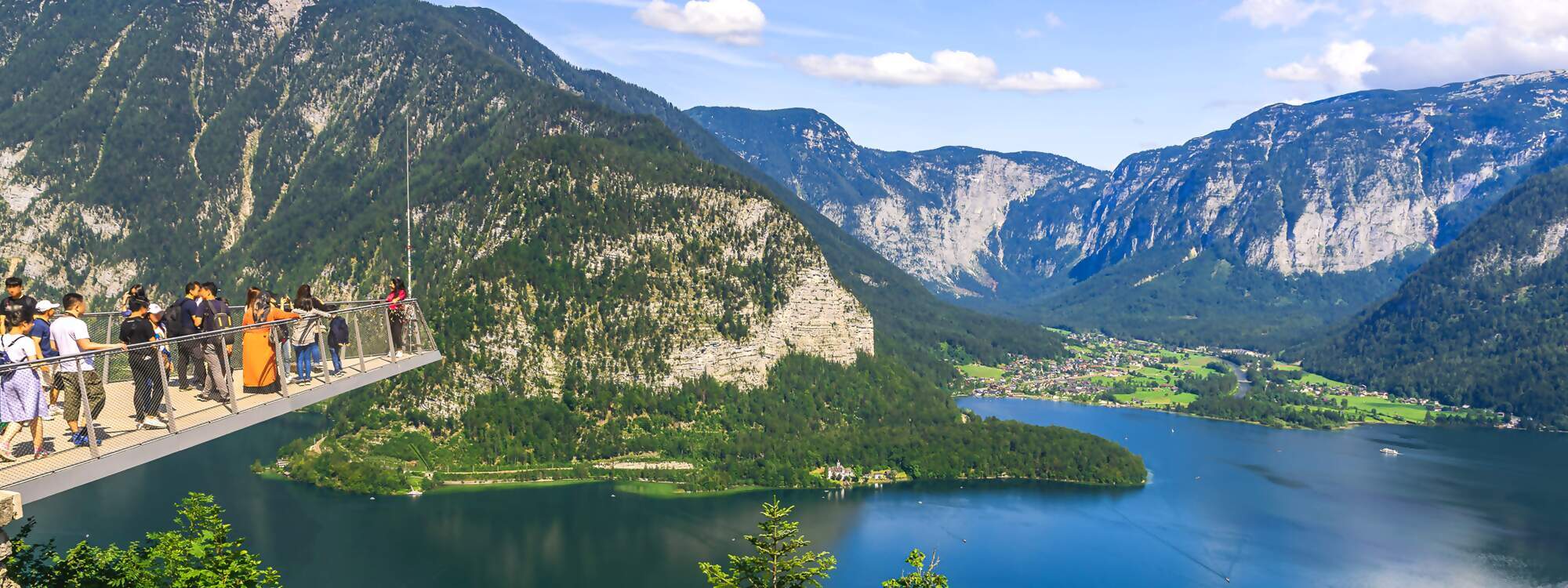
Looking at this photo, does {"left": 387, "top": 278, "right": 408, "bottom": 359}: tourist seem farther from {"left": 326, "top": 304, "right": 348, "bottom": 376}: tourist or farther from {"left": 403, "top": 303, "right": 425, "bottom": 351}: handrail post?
{"left": 326, "top": 304, "right": 348, "bottom": 376}: tourist

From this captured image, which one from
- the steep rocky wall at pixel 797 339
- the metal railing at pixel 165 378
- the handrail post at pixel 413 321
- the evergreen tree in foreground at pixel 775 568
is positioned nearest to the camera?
the metal railing at pixel 165 378

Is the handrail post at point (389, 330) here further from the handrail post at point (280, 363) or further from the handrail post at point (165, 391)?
the handrail post at point (165, 391)

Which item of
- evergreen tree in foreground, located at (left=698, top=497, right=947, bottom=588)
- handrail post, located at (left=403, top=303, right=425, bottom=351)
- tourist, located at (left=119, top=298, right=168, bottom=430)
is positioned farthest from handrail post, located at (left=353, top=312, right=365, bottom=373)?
evergreen tree in foreground, located at (left=698, top=497, right=947, bottom=588)

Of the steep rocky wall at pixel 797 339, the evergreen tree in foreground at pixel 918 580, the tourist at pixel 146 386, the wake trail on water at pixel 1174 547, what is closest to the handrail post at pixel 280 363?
the tourist at pixel 146 386

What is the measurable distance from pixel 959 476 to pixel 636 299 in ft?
157

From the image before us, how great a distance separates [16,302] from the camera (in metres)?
21.1

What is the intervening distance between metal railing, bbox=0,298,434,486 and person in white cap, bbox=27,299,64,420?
16 centimetres

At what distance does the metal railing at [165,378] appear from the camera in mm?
16953

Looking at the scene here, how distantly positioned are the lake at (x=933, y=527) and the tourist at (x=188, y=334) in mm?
70467

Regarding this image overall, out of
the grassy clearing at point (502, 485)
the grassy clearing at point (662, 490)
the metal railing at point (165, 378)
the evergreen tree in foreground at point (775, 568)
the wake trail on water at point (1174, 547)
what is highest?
the metal railing at point (165, 378)

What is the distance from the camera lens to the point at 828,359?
169000 mm

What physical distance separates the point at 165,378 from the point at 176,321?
5.06 m

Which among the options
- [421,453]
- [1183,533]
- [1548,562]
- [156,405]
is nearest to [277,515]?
[421,453]

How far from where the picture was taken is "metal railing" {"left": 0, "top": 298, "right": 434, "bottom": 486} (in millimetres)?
16953
